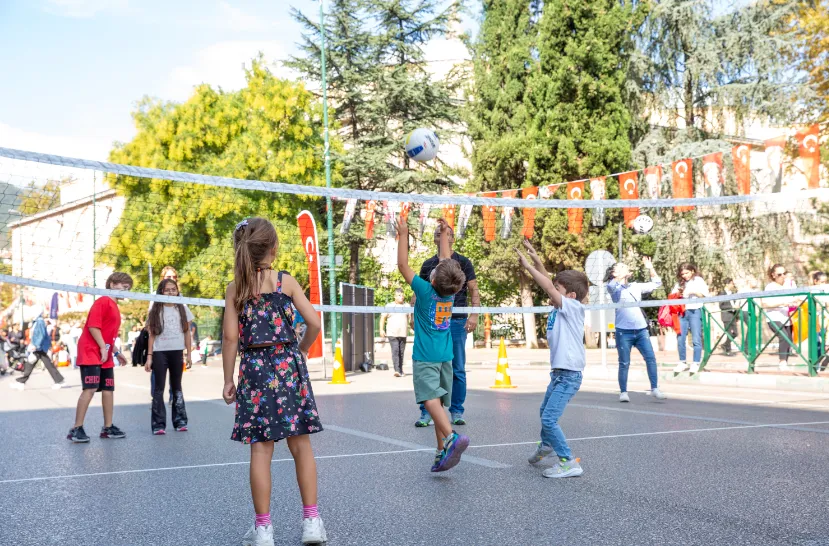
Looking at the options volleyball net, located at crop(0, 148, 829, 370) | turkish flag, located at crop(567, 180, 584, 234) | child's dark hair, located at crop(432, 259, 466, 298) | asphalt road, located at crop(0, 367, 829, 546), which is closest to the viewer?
asphalt road, located at crop(0, 367, 829, 546)

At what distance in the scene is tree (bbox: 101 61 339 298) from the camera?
128ft

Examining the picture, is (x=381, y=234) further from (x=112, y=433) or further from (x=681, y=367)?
(x=112, y=433)

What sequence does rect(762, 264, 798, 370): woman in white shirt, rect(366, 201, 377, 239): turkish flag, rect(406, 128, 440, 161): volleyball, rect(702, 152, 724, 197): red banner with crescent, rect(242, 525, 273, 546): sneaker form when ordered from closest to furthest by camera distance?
rect(242, 525, 273, 546): sneaker
rect(406, 128, 440, 161): volleyball
rect(762, 264, 798, 370): woman in white shirt
rect(366, 201, 377, 239): turkish flag
rect(702, 152, 724, 197): red banner with crescent

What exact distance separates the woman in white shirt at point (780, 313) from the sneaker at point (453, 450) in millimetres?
10179

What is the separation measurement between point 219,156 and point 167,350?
106 ft

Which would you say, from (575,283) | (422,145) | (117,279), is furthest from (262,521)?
(422,145)

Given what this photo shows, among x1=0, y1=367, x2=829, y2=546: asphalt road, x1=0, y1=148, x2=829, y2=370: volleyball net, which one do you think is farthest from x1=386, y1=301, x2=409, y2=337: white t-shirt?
x1=0, y1=367, x2=829, y2=546: asphalt road

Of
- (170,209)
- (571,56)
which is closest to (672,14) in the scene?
(571,56)

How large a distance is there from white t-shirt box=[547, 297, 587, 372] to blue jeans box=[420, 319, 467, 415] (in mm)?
2169

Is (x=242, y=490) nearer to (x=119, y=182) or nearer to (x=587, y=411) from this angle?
(x=587, y=411)

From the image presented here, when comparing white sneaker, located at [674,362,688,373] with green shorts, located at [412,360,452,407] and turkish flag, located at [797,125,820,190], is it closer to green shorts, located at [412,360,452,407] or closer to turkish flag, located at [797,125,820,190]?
turkish flag, located at [797,125,820,190]

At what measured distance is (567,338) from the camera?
6.35 meters

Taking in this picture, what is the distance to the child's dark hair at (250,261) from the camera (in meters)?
4.38

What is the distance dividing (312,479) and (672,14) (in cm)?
2952
